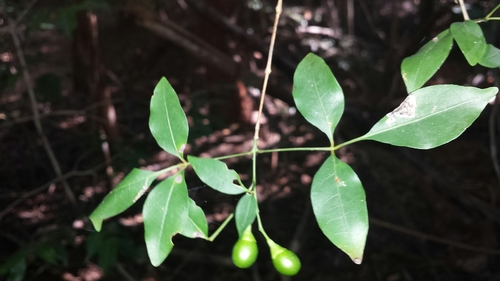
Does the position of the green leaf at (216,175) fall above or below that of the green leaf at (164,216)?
above

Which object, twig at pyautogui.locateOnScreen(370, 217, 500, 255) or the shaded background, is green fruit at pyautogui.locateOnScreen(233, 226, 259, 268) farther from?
twig at pyautogui.locateOnScreen(370, 217, 500, 255)

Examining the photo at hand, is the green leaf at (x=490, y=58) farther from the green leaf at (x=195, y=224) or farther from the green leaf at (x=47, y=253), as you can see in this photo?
the green leaf at (x=47, y=253)

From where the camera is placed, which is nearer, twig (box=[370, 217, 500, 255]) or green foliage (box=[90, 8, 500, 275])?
green foliage (box=[90, 8, 500, 275])

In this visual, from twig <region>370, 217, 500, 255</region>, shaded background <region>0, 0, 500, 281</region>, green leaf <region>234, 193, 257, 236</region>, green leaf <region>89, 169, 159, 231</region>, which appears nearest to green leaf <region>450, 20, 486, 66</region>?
green leaf <region>234, 193, 257, 236</region>

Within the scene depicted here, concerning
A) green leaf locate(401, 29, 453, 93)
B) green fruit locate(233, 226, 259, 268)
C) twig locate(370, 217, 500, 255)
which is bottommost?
twig locate(370, 217, 500, 255)

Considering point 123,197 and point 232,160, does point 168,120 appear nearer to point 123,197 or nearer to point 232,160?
point 123,197

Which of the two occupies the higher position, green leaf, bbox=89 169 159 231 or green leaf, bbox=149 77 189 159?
green leaf, bbox=149 77 189 159

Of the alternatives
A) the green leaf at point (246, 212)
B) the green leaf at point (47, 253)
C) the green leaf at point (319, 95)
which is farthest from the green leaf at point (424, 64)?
the green leaf at point (47, 253)
